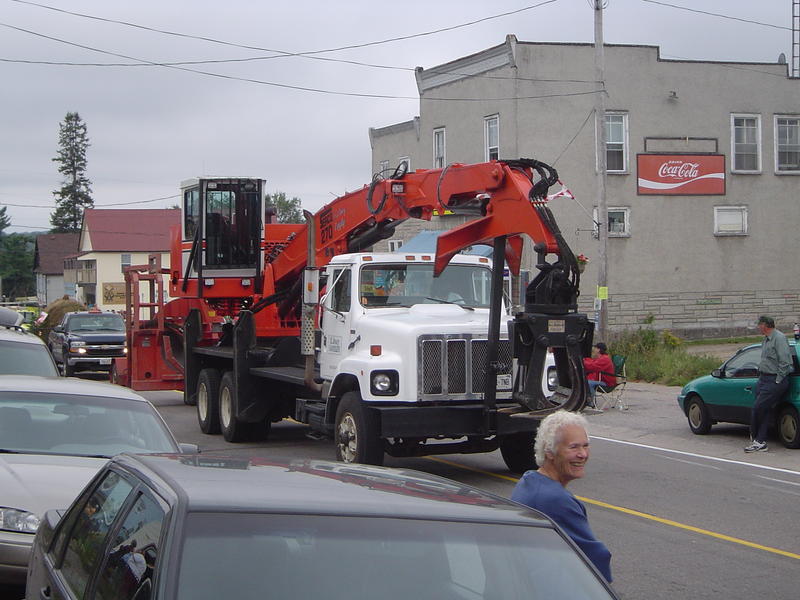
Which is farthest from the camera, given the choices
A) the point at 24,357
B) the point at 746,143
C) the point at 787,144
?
the point at 787,144

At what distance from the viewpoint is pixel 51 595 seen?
444cm

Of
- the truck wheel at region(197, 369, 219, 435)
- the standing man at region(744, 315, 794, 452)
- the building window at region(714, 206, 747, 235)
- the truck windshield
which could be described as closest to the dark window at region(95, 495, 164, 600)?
the truck windshield

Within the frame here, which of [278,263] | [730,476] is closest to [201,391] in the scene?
[278,263]

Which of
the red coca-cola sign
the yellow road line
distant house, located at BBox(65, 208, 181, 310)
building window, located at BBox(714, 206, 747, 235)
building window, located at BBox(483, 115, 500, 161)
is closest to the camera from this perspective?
the yellow road line

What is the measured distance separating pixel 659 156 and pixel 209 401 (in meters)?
20.7

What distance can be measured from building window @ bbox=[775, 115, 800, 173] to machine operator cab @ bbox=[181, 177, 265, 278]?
22900 mm

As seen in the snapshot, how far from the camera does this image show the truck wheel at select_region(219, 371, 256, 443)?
1611 centimetres

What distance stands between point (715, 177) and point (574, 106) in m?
5.70

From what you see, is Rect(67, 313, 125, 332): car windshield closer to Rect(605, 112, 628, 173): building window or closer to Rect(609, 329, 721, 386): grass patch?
Rect(609, 329, 721, 386): grass patch

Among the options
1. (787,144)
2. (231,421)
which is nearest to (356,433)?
(231,421)

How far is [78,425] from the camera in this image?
26.5 ft

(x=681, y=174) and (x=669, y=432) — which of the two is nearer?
(x=669, y=432)

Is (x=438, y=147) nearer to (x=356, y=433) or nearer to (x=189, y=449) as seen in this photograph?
(x=356, y=433)

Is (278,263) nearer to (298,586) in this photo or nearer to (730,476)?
(730,476)
